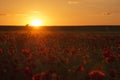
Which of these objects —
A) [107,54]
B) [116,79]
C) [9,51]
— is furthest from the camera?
[9,51]

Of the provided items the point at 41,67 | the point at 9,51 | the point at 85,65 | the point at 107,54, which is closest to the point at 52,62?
the point at 41,67

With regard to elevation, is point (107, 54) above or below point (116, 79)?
above

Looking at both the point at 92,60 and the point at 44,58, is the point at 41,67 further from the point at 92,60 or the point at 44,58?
the point at 92,60

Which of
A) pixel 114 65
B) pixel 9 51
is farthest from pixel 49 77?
pixel 9 51

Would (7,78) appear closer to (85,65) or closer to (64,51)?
(85,65)

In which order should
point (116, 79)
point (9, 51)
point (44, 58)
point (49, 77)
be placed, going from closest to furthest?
point (49, 77), point (116, 79), point (44, 58), point (9, 51)

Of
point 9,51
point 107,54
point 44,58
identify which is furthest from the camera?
point 9,51

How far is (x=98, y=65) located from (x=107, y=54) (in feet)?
0.98

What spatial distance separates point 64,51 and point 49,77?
1.91 metres

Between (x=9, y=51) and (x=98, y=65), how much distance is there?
5.08 ft

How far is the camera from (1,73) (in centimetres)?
367

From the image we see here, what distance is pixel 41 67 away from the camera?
13.2 ft

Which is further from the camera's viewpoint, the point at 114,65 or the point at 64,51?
the point at 64,51

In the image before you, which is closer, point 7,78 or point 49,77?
point 49,77
